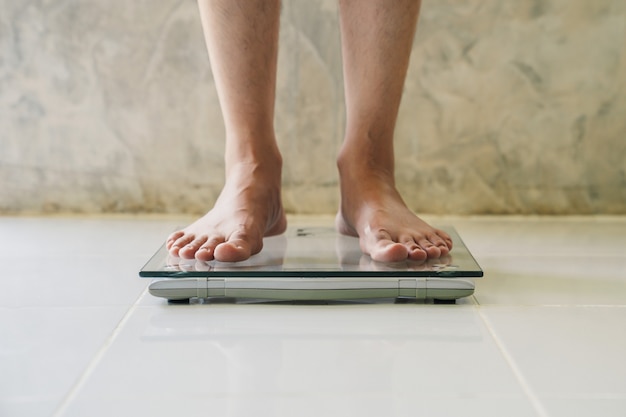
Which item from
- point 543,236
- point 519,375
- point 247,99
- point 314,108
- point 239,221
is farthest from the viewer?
point 314,108

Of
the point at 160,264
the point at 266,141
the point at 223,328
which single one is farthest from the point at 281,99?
the point at 223,328

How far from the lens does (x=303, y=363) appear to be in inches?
26.4

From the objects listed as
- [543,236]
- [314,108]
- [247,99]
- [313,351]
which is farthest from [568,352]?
[314,108]

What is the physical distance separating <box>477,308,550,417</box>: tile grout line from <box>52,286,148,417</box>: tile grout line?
386 millimetres

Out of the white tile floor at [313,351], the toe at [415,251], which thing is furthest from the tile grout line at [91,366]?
the toe at [415,251]

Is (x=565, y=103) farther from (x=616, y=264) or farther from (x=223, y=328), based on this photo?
(x=223, y=328)

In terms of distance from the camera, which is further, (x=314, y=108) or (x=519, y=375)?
(x=314, y=108)

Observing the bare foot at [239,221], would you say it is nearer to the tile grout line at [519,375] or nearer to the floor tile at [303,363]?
the floor tile at [303,363]

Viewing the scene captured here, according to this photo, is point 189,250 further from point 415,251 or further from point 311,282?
point 415,251

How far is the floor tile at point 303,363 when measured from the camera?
58cm

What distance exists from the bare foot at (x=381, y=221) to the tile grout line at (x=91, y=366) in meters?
0.33

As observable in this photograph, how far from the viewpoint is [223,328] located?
2.57ft

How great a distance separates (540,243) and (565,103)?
0.46 metres

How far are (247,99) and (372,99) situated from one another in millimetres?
200
